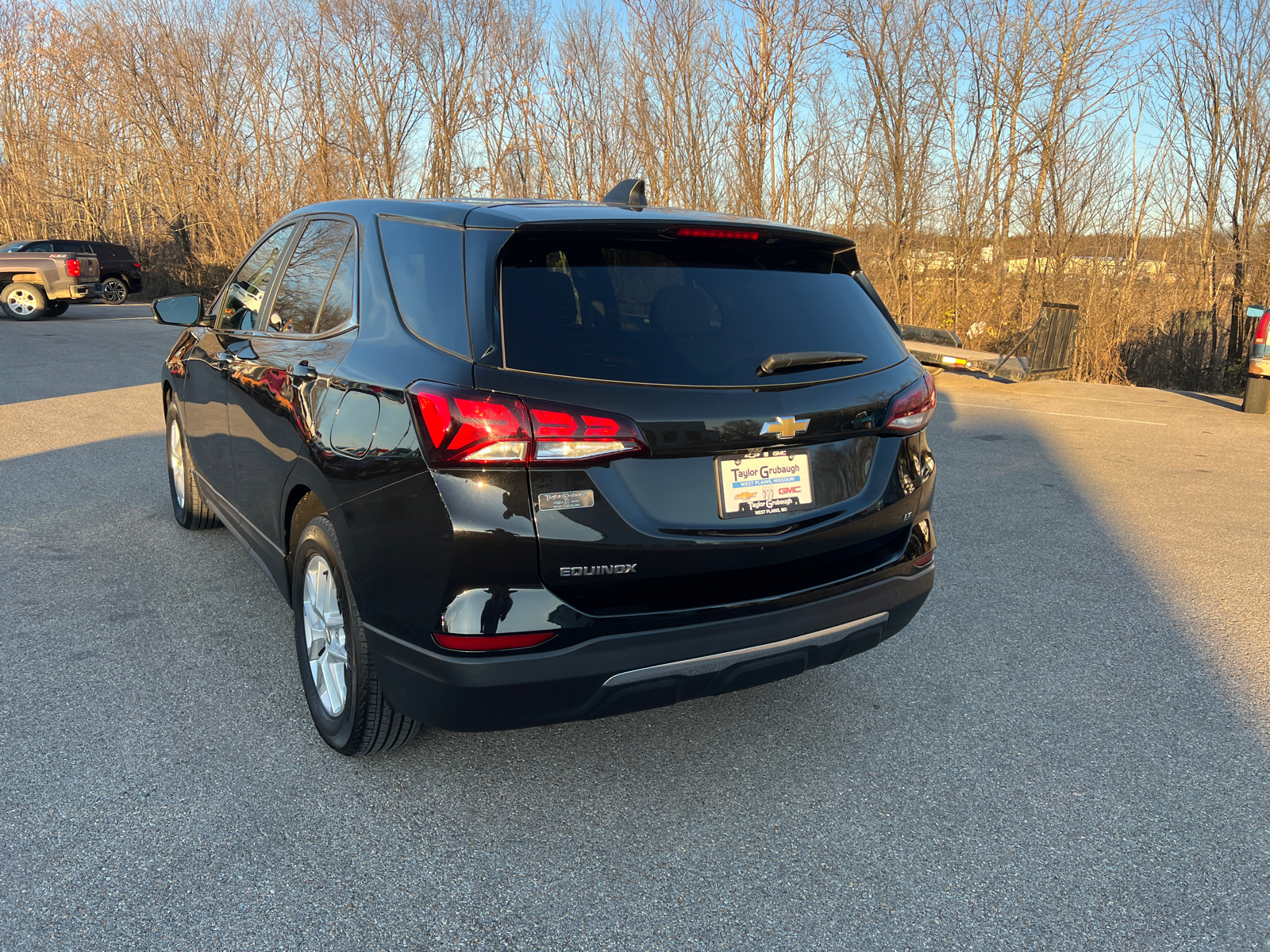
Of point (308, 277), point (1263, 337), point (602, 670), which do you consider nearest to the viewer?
point (602, 670)

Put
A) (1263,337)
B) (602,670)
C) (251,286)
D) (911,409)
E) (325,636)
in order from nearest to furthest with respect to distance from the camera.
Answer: (602,670)
(911,409)
(325,636)
(251,286)
(1263,337)

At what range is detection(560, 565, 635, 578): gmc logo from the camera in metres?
2.39

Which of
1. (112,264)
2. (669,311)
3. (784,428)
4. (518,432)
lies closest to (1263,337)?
(784,428)

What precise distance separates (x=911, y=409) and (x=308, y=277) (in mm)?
2270

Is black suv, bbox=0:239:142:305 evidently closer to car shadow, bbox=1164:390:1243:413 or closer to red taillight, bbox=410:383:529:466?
car shadow, bbox=1164:390:1243:413

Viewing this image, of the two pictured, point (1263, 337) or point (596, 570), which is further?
point (1263, 337)

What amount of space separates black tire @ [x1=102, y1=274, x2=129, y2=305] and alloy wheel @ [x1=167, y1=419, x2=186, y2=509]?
26.4 m

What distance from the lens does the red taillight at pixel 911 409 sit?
2906mm

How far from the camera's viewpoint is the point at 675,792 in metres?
2.93

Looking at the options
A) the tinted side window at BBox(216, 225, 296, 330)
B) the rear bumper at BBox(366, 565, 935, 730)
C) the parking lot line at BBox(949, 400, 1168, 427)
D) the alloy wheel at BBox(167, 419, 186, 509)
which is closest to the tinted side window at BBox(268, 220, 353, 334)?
the tinted side window at BBox(216, 225, 296, 330)

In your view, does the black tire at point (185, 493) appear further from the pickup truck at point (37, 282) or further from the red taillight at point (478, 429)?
the pickup truck at point (37, 282)

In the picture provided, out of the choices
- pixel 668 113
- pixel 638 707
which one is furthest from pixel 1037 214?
pixel 638 707

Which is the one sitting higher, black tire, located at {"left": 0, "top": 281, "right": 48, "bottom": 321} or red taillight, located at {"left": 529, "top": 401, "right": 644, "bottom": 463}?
black tire, located at {"left": 0, "top": 281, "right": 48, "bottom": 321}

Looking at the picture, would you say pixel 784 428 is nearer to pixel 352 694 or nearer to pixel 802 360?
pixel 802 360
